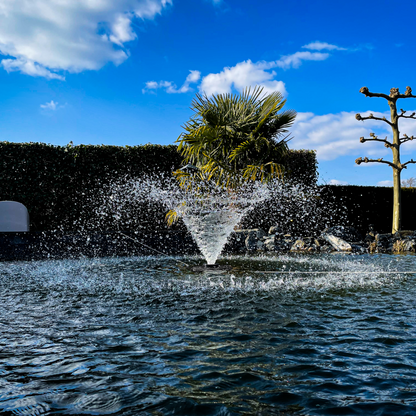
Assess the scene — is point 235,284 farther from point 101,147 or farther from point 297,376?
point 101,147

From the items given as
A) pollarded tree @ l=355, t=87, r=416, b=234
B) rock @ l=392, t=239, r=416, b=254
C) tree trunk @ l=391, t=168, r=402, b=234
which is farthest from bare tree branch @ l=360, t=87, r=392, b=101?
rock @ l=392, t=239, r=416, b=254

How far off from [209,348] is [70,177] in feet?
32.9

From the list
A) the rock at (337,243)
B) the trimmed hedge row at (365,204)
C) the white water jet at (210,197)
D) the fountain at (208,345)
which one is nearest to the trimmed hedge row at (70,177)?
the white water jet at (210,197)

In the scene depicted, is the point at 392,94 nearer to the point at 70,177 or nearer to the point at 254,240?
the point at 254,240

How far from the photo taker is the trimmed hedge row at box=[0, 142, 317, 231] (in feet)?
36.4

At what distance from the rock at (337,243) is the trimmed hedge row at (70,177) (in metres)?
2.28

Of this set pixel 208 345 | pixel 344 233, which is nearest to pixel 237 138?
pixel 344 233

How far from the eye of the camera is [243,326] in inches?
122

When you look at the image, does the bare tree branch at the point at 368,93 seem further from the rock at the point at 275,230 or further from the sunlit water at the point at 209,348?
the sunlit water at the point at 209,348

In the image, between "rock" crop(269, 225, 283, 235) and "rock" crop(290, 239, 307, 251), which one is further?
"rock" crop(269, 225, 283, 235)

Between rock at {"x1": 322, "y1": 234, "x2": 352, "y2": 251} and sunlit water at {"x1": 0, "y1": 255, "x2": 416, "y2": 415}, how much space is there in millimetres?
4762

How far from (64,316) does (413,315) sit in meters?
3.23

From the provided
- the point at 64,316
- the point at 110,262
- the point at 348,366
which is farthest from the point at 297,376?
the point at 110,262

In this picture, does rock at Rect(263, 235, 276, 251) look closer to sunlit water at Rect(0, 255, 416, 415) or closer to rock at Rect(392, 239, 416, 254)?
rock at Rect(392, 239, 416, 254)
